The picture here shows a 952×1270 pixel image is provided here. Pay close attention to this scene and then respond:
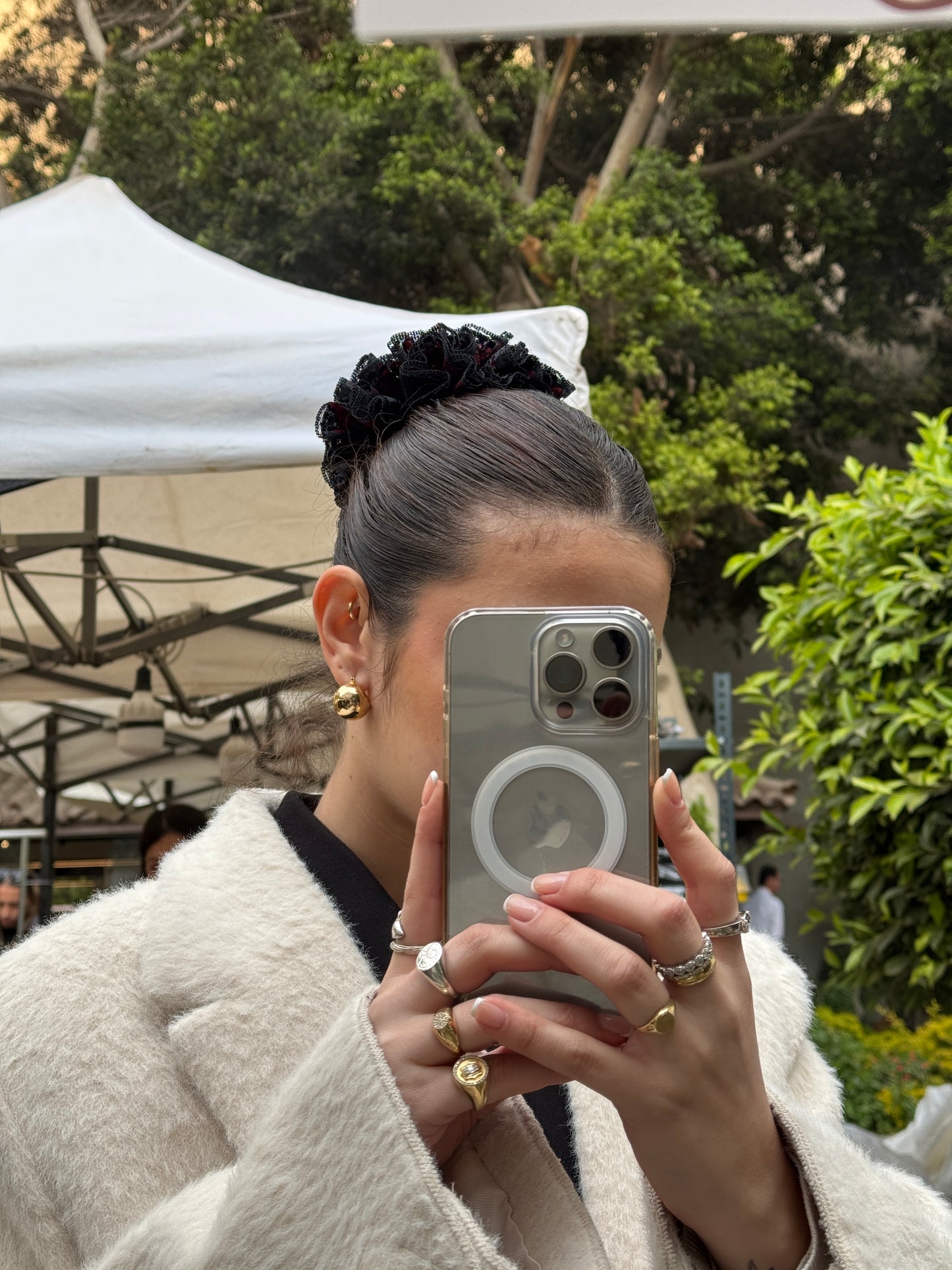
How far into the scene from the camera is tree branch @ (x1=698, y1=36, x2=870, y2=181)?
16109mm

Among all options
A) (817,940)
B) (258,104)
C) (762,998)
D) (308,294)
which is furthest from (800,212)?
(762,998)

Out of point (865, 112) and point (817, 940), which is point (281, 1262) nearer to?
point (817, 940)

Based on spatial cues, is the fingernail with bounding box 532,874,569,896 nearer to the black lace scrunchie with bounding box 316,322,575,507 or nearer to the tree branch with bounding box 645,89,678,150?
the black lace scrunchie with bounding box 316,322,575,507

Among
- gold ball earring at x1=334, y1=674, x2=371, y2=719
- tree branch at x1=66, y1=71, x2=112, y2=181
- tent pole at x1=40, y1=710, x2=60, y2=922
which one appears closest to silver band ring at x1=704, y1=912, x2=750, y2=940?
gold ball earring at x1=334, y1=674, x2=371, y2=719

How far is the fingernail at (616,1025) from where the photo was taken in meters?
0.77

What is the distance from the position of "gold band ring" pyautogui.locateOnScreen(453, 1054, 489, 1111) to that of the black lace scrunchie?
0.59 metres

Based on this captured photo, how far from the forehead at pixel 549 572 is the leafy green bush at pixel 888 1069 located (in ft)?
8.56

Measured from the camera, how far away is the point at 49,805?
22.2 feet

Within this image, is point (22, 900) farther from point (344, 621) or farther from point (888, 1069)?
Answer: point (344, 621)

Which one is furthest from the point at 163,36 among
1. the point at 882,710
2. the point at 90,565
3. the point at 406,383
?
the point at 406,383

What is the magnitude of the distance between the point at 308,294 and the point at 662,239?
36.0ft

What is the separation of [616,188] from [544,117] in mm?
2309

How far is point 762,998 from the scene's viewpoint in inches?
48.9

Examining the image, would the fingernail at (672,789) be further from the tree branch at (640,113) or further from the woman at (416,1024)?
the tree branch at (640,113)
